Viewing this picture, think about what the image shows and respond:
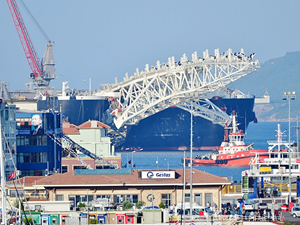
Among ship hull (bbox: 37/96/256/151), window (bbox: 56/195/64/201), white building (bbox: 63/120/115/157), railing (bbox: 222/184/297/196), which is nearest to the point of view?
window (bbox: 56/195/64/201)

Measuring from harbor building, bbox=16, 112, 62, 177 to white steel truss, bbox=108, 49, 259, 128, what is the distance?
62180 millimetres

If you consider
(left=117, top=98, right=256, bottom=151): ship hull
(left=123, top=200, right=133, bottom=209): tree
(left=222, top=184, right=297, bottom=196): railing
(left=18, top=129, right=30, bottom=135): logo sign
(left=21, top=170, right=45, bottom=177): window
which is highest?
(left=117, top=98, right=256, bottom=151): ship hull

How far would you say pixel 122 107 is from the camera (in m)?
178

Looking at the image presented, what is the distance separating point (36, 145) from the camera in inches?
3258

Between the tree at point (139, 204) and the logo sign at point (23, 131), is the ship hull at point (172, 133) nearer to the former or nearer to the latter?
the logo sign at point (23, 131)

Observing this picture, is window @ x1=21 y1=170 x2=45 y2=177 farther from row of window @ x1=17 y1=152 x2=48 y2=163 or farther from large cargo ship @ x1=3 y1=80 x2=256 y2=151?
large cargo ship @ x1=3 y1=80 x2=256 y2=151

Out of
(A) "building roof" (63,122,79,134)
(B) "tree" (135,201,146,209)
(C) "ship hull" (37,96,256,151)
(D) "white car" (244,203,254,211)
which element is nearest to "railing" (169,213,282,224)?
(D) "white car" (244,203,254,211)

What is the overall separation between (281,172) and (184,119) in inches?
4916

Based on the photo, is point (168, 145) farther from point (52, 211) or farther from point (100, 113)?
point (52, 211)

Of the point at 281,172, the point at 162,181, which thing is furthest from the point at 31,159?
the point at 162,181

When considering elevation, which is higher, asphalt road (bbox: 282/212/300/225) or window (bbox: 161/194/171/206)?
window (bbox: 161/194/171/206)

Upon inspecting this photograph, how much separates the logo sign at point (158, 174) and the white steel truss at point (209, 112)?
12541cm

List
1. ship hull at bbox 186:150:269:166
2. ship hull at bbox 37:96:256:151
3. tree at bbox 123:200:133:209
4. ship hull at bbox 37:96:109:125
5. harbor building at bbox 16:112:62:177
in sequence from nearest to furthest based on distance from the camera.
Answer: tree at bbox 123:200:133:209 → harbor building at bbox 16:112:62:177 → ship hull at bbox 186:150:269:166 → ship hull at bbox 37:96:109:125 → ship hull at bbox 37:96:256:151

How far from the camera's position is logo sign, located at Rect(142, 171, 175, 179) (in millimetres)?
52562
